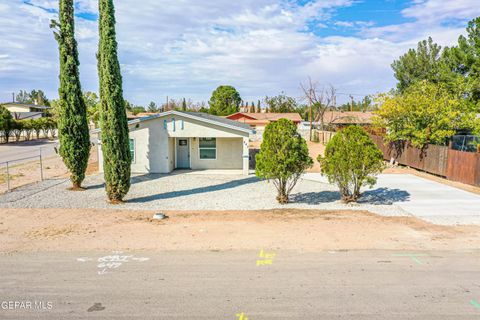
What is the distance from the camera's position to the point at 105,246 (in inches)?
339

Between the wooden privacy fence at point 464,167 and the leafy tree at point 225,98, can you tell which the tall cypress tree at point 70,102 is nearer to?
the wooden privacy fence at point 464,167

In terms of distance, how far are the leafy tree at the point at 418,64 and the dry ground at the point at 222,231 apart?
994 inches

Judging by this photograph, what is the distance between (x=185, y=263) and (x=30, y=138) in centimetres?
4662

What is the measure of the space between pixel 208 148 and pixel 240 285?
15095 millimetres

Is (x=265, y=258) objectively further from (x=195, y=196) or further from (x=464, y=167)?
(x=464, y=167)

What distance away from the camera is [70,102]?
48.0 ft

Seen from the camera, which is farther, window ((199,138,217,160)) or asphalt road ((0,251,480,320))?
window ((199,138,217,160))

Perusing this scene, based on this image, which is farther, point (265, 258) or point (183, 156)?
point (183, 156)

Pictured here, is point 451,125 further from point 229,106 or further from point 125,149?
point 229,106

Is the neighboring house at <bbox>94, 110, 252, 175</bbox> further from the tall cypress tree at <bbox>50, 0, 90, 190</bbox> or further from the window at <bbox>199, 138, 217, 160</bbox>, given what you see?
the tall cypress tree at <bbox>50, 0, 90, 190</bbox>

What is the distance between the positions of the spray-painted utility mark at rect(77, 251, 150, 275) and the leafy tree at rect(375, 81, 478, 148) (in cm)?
1862

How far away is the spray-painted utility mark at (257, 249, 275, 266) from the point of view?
7.45 metres

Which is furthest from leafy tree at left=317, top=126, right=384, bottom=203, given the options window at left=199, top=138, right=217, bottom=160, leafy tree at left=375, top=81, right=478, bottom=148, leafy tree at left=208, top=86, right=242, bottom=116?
leafy tree at left=208, top=86, right=242, bottom=116

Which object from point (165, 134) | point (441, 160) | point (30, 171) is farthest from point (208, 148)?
point (441, 160)
